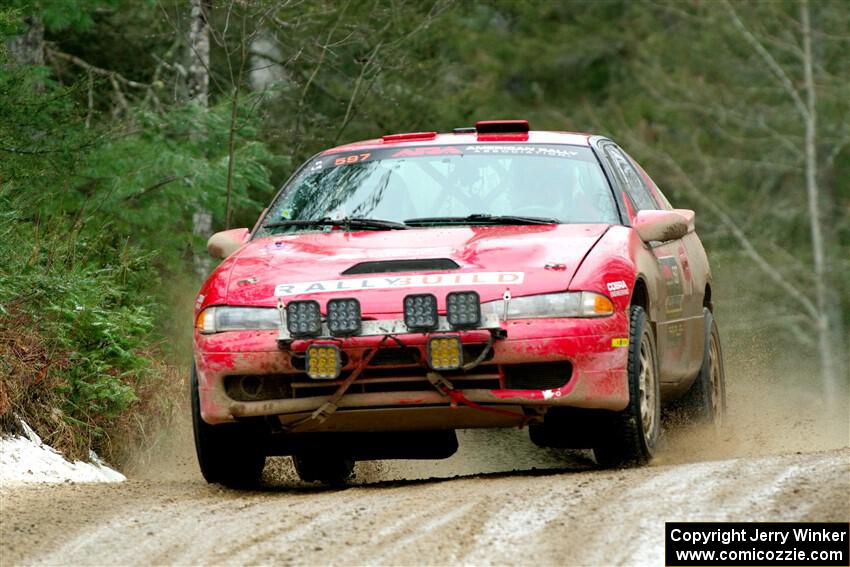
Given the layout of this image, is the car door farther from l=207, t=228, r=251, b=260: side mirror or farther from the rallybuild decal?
l=207, t=228, r=251, b=260: side mirror

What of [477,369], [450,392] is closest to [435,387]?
[450,392]

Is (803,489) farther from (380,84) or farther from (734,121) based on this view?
(734,121)

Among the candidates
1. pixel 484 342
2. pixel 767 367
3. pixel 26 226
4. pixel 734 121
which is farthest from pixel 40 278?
pixel 734 121

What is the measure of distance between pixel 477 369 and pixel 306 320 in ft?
2.64

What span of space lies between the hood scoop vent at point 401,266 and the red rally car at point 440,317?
0.03 feet

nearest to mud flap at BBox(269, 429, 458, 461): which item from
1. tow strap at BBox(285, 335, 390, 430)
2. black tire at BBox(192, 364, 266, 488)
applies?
black tire at BBox(192, 364, 266, 488)

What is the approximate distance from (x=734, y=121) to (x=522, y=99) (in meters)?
7.13

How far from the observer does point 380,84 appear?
20406 mm

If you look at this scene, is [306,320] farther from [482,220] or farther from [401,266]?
[482,220]

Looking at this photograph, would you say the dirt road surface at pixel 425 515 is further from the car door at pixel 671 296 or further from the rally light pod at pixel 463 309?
the car door at pixel 671 296

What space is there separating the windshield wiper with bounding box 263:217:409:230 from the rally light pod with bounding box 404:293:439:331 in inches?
44.4

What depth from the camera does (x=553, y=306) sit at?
7.21 meters

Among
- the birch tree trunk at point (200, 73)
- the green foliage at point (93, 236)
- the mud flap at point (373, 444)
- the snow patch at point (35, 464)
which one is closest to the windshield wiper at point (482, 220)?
the mud flap at point (373, 444)

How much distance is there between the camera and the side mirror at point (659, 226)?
8188 millimetres
